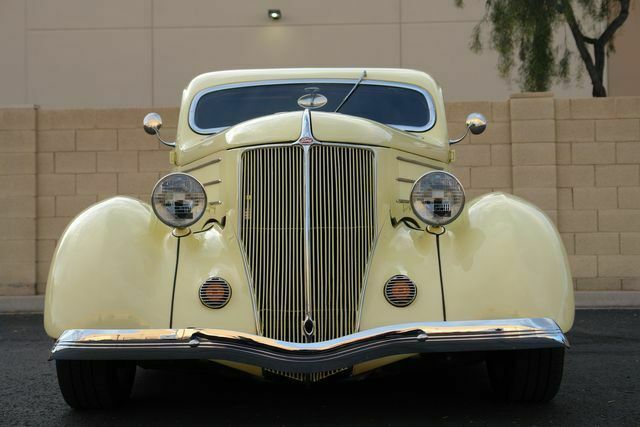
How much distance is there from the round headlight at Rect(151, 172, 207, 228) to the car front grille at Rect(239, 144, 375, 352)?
230mm

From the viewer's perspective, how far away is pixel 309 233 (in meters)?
3.86

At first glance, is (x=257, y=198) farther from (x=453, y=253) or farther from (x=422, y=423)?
(x=422, y=423)

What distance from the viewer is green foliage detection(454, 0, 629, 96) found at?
494 inches

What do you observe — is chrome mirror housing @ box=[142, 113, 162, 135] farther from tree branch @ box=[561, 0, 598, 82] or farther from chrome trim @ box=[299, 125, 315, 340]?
tree branch @ box=[561, 0, 598, 82]

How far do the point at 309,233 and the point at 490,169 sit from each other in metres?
6.13

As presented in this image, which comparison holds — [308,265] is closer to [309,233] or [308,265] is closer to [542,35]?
[309,233]

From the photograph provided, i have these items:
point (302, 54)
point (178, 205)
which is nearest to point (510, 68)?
point (302, 54)

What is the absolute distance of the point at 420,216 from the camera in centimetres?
→ 396

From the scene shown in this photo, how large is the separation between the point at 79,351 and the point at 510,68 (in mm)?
12232

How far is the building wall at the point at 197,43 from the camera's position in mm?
15492

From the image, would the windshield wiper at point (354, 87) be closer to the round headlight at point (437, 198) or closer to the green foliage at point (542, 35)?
the round headlight at point (437, 198)

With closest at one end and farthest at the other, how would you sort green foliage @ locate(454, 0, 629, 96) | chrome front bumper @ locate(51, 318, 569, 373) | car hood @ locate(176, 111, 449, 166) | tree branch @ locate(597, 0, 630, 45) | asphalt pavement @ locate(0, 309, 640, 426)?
chrome front bumper @ locate(51, 318, 569, 373) < asphalt pavement @ locate(0, 309, 640, 426) < car hood @ locate(176, 111, 449, 166) < tree branch @ locate(597, 0, 630, 45) < green foliage @ locate(454, 0, 629, 96)

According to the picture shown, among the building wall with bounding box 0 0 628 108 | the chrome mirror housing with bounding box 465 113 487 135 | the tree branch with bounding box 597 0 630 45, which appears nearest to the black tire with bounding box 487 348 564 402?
the chrome mirror housing with bounding box 465 113 487 135

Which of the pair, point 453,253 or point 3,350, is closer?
point 453,253
